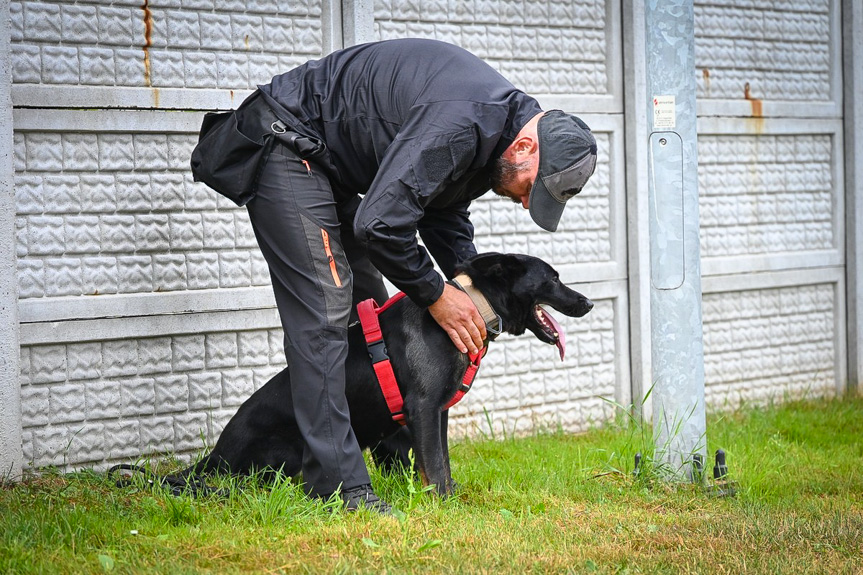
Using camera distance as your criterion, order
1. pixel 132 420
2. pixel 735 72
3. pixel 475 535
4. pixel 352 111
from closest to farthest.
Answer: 1. pixel 475 535
2. pixel 352 111
3. pixel 132 420
4. pixel 735 72

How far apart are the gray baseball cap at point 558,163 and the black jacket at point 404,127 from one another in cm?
12

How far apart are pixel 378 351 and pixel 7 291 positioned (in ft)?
5.50

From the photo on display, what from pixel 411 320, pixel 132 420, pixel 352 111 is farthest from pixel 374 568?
pixel 132 420

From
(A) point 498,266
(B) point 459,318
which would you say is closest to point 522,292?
(A) point 498,266

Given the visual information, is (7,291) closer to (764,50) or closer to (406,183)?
(406,183)

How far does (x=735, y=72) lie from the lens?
20.6 ft

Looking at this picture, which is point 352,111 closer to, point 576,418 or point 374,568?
point 374,568

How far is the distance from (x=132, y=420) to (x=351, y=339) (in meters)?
1.31

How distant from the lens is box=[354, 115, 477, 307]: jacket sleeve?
10.6ft

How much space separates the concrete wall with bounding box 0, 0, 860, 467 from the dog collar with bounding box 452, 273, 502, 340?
4.46 feet

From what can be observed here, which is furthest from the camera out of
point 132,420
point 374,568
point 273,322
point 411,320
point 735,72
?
point 735,72

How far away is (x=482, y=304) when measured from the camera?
12.5ft

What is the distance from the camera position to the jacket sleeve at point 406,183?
324cm

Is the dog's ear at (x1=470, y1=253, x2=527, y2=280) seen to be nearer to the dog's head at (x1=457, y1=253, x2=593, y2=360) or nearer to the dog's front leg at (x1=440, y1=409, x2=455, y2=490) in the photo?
the dog's head at (x1=457, y1=253, x2=593, y2=360)
